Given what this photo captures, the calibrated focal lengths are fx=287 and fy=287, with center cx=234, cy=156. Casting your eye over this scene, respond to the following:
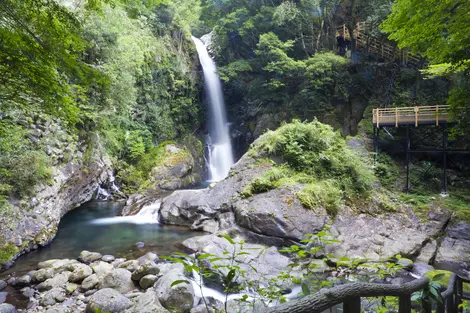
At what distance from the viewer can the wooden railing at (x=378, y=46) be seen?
1670 cm

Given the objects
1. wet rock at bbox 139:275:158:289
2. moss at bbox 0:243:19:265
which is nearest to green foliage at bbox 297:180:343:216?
wet rock at bbox 139:275:158:289

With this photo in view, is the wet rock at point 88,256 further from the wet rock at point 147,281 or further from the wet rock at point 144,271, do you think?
the wet rock at point 147,281

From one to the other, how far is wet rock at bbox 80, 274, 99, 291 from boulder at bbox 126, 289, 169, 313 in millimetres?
1269

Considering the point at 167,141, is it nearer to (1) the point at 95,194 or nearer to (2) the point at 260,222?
(1) the point at 95,194

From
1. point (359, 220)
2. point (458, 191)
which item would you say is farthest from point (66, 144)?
point (458, 191)

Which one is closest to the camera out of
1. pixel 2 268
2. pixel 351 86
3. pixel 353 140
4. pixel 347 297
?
pixel 347 297

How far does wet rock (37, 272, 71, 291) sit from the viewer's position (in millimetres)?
6301

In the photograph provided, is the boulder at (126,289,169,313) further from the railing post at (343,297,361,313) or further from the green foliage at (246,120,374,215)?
the green foliage at (246,120,374,215)

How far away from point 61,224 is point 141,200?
327 centimetres

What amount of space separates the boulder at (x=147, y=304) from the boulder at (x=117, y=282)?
609mm

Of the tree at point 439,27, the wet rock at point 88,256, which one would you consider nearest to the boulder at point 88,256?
the wet rock at point 88,256

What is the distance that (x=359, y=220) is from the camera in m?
9.30

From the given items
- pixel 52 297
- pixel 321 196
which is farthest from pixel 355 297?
pixel 321 196

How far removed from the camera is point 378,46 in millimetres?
17547
